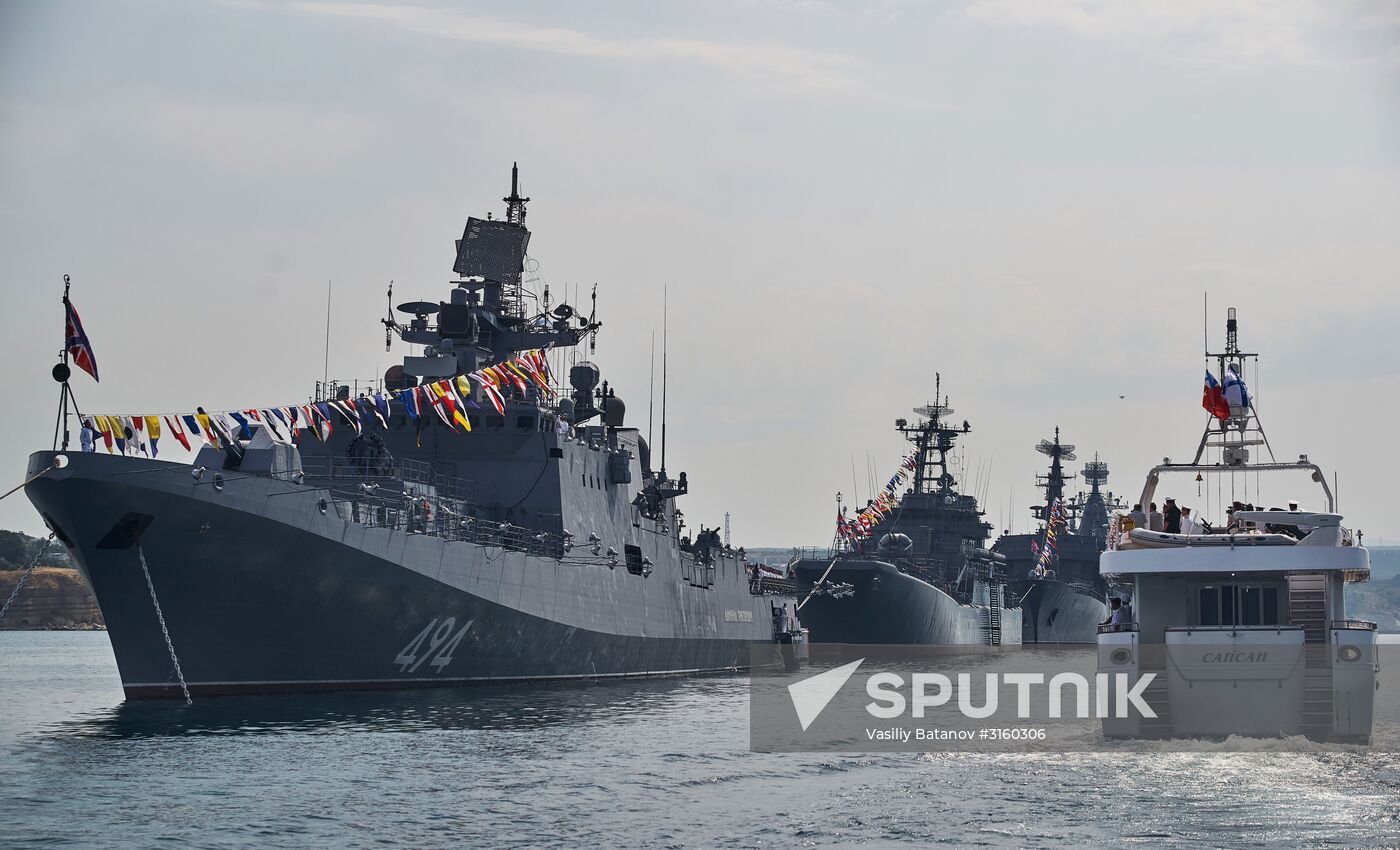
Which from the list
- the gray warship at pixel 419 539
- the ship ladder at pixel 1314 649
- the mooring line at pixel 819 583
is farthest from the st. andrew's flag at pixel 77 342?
the mooring line at pixel 819 583

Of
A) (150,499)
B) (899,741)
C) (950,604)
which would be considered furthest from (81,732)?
(950,604)

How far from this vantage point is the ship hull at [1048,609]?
78.0 meters

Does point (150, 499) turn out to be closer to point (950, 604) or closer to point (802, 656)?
point (802, 656)

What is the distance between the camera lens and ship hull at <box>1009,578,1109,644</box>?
78.0 metres

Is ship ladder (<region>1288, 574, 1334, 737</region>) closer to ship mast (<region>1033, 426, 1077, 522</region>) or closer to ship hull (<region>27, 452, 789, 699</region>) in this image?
ship hull (<region>27, 452, 789, 699</region>)

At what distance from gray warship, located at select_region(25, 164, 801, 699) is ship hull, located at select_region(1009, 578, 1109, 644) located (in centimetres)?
4096

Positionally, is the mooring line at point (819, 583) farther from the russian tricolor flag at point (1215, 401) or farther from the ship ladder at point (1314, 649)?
the ship ladder at point (1314, 649)

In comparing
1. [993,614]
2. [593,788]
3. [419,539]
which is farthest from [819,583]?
Result: [593,788]

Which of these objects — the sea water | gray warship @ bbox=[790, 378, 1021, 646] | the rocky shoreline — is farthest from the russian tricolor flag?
the rocky shoreline

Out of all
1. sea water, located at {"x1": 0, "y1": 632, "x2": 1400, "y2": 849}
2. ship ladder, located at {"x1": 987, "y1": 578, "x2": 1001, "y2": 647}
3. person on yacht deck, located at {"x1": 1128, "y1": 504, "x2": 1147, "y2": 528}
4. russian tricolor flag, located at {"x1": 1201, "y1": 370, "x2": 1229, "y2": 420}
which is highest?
russian tricolor flag, located at {"x1": 1201, "y1": 370, "x2": 1229, "y2": 420}

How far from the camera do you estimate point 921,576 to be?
64.0 m

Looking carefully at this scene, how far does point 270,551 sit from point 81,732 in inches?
147

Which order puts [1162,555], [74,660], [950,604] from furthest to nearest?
[950,604] → [74,660] → [1162,555]

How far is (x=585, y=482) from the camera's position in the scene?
3334 centimetres
